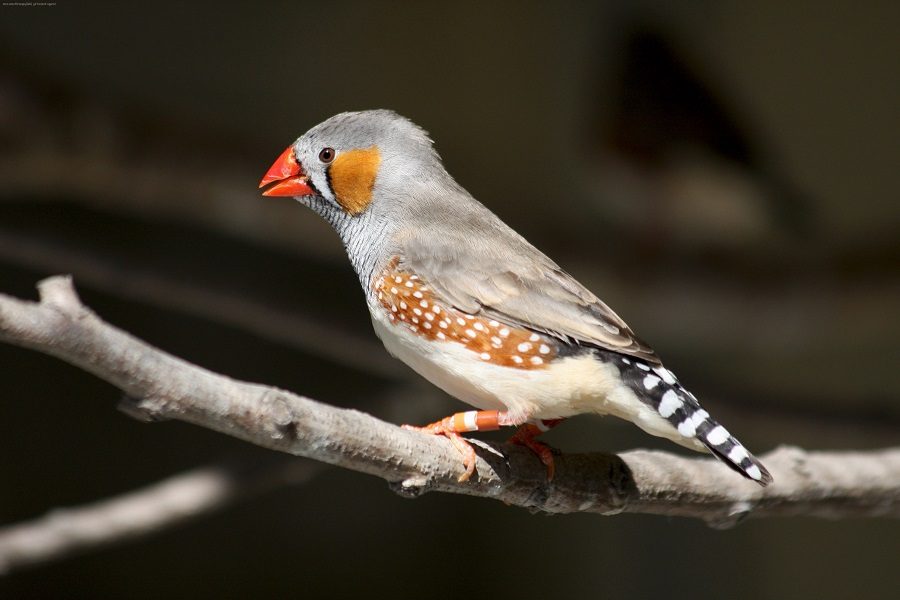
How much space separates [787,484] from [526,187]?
2.85 meters

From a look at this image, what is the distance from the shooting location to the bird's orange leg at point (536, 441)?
1794 millimetres

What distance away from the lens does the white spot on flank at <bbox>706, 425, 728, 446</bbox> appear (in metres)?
1.52

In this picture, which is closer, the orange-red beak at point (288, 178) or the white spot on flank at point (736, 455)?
the white spot on flank at point (736, 455)

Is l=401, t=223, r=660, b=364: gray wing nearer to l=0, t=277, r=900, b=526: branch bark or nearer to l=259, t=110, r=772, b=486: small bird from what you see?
l=259, t=110, r=772, b=486: small bird

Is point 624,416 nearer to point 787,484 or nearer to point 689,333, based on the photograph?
point 787,484

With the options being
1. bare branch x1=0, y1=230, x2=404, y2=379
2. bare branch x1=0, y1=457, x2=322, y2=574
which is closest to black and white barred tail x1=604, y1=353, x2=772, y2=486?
bare branch x1=0, y1=457, x2=322, y2=574

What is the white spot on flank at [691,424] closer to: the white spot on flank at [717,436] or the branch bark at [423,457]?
the white spot on flank at [717,436]

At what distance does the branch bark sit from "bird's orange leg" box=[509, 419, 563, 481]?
0.01m

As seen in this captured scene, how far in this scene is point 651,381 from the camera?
162 cm

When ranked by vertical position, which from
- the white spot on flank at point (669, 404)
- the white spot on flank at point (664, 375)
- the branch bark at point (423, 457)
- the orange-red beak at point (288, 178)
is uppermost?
the orange-red beak at point (288, 178)

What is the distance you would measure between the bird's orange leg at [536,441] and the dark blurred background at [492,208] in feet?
4.51

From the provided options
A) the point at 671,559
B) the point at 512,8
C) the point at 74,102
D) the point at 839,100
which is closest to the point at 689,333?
the point at 671,559

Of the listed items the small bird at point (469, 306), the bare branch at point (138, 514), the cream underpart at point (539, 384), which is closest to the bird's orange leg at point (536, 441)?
the small bird at point (469, 306)

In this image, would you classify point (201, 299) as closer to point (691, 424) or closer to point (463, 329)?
point (463, 329)
